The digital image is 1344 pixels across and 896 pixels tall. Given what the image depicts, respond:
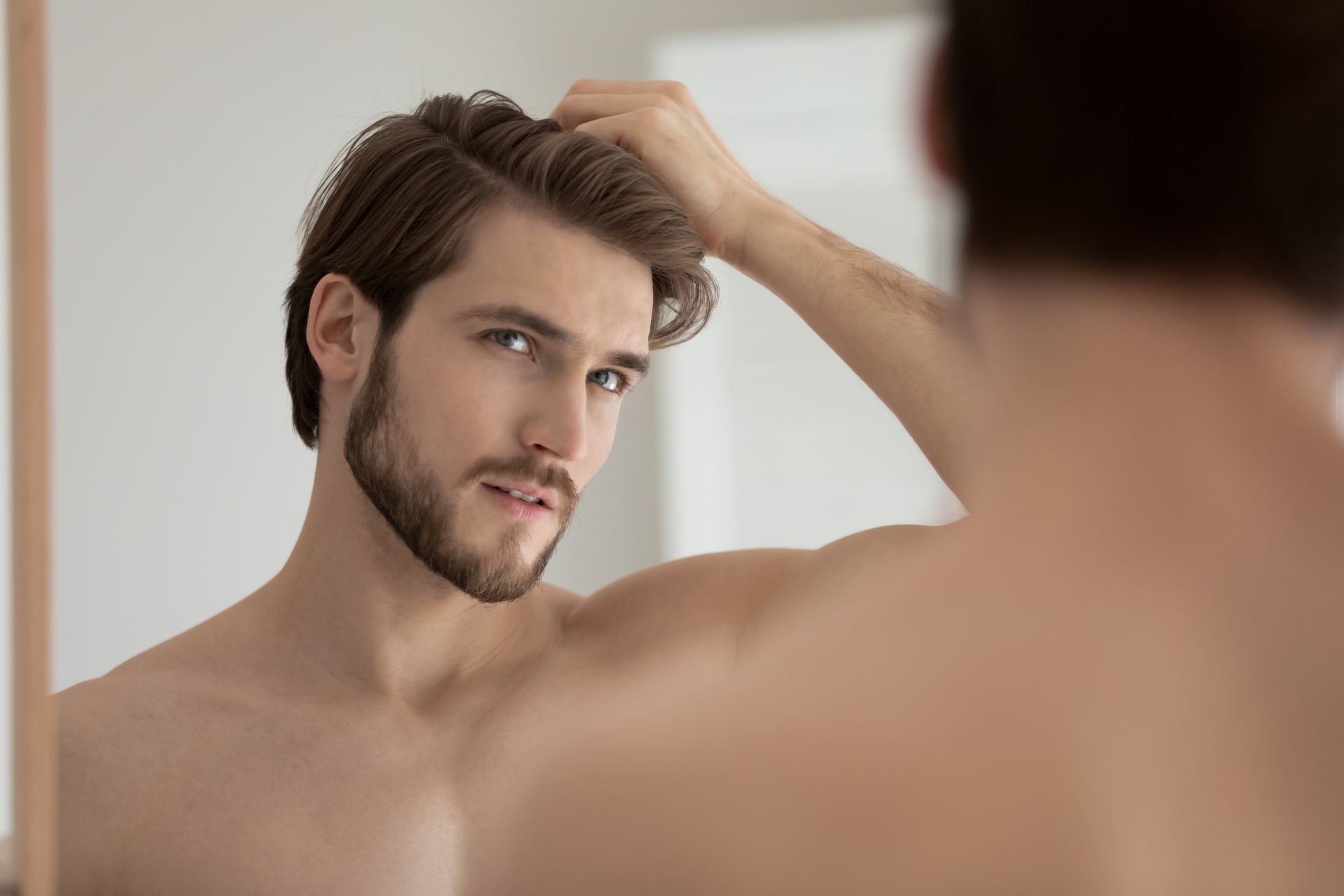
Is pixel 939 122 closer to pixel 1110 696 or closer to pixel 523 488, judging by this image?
pixel 1110 696

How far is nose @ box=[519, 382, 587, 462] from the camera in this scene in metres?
1.27

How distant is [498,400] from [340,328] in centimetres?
24

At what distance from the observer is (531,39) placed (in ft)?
9.71

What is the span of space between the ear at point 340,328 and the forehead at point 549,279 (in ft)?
0.28

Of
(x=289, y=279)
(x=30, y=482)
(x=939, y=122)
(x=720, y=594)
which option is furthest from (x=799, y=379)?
(x=939, y=122)

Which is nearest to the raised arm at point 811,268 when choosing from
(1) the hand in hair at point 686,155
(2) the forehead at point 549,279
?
(1) the hand in hair at point 686,155

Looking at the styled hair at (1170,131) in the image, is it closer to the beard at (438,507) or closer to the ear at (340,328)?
the beard at (438,507)

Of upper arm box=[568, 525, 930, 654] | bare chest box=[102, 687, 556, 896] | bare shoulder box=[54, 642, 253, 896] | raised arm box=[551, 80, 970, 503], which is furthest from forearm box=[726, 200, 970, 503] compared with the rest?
bare shoulder box=[54, 642, 253, 896]

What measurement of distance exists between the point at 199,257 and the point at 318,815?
1874 millimetres

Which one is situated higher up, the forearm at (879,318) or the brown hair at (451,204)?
the brown hair at (451,204)

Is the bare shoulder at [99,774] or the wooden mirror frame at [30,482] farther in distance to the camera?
the bare shoulder at [99,774]

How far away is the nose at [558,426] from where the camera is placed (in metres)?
1.27

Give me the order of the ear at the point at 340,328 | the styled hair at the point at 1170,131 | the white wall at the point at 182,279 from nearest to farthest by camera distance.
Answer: the styled hair at the point at 1170,131
the ear at the point at 340,328
the white wall at the point at 182,279

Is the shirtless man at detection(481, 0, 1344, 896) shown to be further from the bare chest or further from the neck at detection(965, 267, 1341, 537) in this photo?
the bare chest
